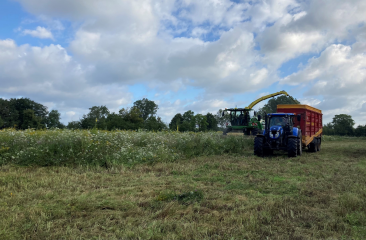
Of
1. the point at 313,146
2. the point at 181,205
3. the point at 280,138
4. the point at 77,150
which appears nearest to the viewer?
the point at 181,205

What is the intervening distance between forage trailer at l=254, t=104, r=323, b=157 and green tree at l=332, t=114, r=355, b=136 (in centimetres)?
3697

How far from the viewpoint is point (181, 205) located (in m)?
4.51

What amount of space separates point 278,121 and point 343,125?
43.7m

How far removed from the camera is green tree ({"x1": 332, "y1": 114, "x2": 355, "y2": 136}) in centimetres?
4506

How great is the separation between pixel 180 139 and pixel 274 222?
8453 mm

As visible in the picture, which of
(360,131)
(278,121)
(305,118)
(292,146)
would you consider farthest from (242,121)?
(360,131)

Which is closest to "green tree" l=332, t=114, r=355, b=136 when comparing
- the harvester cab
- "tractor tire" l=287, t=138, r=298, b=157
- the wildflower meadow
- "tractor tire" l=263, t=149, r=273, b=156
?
the harvester cab

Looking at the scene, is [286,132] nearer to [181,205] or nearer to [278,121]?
A: [278,121]

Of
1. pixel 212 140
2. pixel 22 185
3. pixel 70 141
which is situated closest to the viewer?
pixel 22 185

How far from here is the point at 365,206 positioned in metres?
4.39

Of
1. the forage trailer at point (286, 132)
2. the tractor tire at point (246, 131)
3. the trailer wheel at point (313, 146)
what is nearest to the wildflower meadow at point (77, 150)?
the forage trailer at point (286, 132)

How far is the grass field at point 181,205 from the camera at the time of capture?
137 inches

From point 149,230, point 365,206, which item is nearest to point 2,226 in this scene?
point 149,230

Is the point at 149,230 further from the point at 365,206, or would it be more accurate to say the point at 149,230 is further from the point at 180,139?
the point at 180,139
